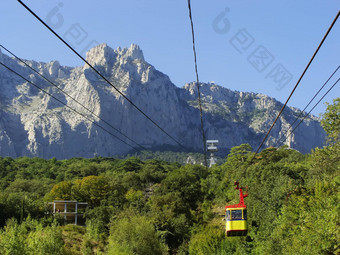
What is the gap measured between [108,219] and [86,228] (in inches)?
264

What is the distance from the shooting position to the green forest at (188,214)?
39.9 metres

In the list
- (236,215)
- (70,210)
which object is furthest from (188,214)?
(236,215)

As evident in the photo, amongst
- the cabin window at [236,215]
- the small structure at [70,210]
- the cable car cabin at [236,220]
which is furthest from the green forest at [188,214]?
the cabin window at [236,215]

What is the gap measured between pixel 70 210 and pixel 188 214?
81.6 ft

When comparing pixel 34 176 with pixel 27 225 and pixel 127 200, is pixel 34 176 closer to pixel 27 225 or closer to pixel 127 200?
pixel 127 200

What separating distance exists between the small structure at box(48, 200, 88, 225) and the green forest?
6.75ft

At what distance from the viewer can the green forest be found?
131 feet

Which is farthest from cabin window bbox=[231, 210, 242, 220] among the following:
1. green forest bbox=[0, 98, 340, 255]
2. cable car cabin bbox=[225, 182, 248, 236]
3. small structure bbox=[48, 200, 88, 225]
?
small structure bbox=[48, 200, 88, 225]

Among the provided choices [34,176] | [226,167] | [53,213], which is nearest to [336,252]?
[53,213]

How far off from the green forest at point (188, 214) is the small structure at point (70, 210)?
6.75 ft

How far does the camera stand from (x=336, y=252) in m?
31.3

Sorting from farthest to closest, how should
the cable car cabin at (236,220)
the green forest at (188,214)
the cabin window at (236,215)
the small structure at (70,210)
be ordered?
the small structure at (70,210) → the green forest at (188,214) → the cabin window at (236,215) → the cable car cabin at (236,220)

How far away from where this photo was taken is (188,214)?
81062 mm

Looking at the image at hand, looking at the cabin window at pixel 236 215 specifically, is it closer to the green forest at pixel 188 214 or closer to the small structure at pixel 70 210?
the green forest at pixel 188 214
